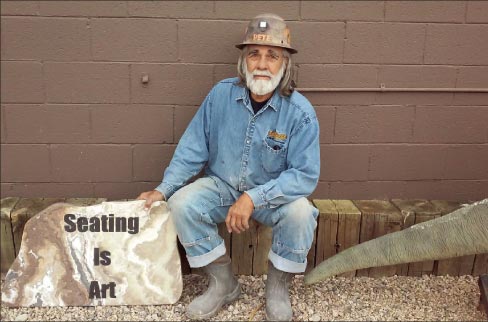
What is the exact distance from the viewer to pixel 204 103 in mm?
2807

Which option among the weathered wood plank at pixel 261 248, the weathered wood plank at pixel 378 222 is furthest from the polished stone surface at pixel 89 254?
the weathered wood plank at pixel 378 222

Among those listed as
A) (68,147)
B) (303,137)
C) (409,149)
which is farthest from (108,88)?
(409,149)

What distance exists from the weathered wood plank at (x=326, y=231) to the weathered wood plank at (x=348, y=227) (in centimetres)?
2

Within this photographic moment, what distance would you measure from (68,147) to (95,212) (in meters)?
0.61

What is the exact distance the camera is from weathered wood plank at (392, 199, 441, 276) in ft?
9.96

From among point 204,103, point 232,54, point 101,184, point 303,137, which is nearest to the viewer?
point 303,137

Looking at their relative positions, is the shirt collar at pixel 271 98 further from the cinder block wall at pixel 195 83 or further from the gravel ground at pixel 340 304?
the gravel ground at pixel 340 304

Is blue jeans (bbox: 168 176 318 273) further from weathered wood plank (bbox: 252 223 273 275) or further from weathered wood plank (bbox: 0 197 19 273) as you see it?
weathered wood plank (bbox: 0 197 19 273)

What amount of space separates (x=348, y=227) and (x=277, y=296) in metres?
0.64

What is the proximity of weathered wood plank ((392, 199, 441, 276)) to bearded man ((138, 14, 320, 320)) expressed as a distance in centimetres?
71

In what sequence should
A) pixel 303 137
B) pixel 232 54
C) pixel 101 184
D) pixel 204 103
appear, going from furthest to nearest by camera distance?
pixel 101 184, pixel 232 54, pixel 204 103, pixel 303 137

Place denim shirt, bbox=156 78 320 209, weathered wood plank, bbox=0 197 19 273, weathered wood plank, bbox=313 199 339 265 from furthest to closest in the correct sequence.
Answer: weathered wood plank, bbox=313 199 339 265, weathered wood plank, bbox=0 197 19 273, denim shirt, bbox=156 78 320 209

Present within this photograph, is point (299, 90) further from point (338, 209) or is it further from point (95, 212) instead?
point (95, 212)

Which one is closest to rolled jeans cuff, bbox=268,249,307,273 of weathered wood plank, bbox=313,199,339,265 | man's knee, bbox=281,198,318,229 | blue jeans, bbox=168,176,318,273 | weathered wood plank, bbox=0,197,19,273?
blue jeans, bbox=168,176,318,273
